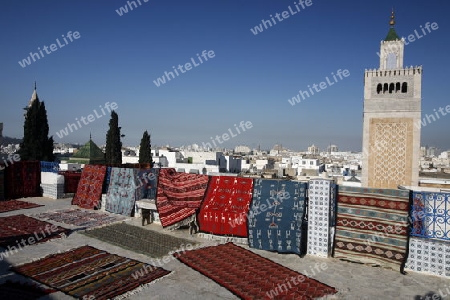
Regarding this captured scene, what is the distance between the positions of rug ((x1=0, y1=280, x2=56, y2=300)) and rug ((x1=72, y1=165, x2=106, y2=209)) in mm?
6235

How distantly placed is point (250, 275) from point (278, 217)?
1.81 m

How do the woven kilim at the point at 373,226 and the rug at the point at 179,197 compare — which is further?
the rug at the point at 179,197

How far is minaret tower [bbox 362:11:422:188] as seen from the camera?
14.2 metres

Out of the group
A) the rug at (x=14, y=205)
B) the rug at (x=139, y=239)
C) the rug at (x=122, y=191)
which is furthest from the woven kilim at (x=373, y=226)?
the rug at (x=14, y=205)

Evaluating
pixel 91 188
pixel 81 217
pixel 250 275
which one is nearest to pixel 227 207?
pixel 250 275

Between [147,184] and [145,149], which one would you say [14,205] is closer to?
[147,184]

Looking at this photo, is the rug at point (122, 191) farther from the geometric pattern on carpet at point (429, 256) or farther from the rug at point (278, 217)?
the geometric pattern on carpet at point (429, 256)

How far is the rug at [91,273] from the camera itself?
4.64 meters

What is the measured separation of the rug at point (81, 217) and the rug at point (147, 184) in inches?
35.1

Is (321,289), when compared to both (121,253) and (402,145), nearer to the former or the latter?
(121,253)

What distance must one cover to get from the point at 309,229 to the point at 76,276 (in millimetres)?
4413

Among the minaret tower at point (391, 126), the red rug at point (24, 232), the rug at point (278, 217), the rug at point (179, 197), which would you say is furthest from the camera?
the minaret tower at point (391, 126)

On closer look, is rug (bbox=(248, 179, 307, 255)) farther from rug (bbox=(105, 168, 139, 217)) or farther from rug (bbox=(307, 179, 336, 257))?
rug (bbox=(105, 168, 139, 217))

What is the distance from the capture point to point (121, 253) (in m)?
6.36
